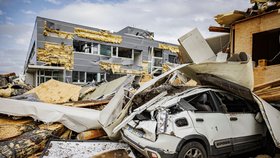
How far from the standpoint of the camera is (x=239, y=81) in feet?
18.5

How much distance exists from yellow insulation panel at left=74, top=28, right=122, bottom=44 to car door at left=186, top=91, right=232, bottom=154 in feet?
59.7

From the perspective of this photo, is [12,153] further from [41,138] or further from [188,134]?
[188,134]

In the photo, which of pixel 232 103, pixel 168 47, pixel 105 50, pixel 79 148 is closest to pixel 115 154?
pixel 79 148

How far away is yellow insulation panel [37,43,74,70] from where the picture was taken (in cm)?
1948

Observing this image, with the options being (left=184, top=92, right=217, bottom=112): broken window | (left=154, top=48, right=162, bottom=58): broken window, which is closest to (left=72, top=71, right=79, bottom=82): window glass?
(left=154, top=48, right=162, bottom=58): broken window

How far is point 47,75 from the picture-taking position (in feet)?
66.4

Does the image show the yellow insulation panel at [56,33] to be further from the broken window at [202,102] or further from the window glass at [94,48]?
the broken window at [202,102]

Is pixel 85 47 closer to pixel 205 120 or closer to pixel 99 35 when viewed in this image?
pixel 99 35

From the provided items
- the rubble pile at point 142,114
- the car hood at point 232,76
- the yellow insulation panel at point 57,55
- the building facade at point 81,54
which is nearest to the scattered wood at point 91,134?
the rubble pile at point 142,114

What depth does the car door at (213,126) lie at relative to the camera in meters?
4.81

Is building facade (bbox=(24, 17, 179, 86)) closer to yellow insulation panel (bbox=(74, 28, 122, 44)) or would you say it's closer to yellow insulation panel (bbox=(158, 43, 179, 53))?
yellow insulation panel (bbox=(74, 28, 122, 44))

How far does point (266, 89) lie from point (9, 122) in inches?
293

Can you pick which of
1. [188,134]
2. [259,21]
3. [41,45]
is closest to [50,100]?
[188,134]

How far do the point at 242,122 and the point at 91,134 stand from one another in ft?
12.9
